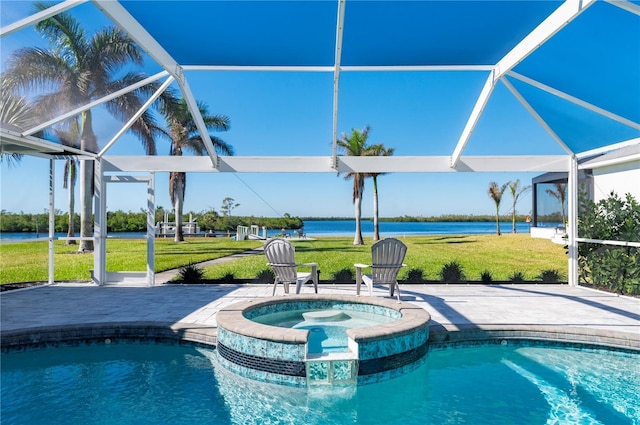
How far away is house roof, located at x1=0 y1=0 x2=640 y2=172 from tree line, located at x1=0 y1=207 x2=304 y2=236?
295cm

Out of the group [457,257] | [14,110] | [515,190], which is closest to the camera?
[14,110]

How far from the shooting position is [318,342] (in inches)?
206

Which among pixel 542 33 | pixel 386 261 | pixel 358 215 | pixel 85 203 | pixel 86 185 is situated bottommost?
pixel 386 261

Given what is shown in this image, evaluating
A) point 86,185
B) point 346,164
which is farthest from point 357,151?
point 346,164

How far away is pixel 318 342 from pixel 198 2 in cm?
428

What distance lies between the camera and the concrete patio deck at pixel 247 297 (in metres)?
5.43

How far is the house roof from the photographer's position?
5121mm

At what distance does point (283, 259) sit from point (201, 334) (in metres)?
2.36

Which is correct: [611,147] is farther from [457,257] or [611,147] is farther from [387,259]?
[457,257]

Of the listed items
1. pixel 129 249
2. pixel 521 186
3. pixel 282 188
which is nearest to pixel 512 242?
pixel 521 186

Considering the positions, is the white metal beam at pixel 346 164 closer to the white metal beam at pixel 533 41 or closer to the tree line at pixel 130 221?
the white metal beam at pixel 533 41

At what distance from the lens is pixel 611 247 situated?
8.39 meters

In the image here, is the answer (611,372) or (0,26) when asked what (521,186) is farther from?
(0,26)

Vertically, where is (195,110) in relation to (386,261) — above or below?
above
